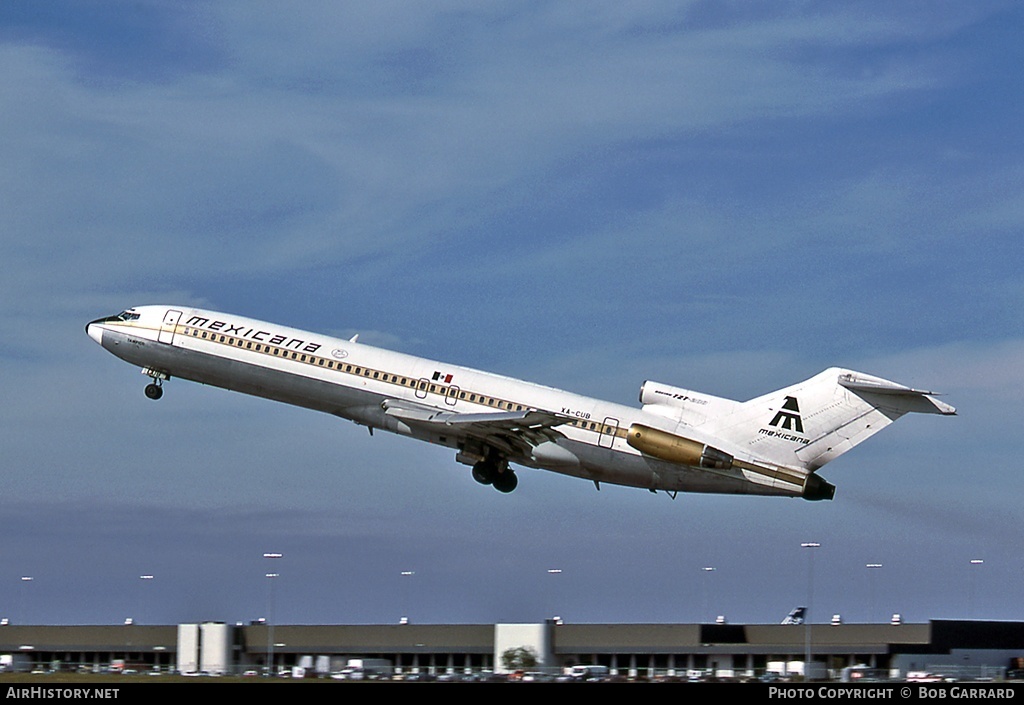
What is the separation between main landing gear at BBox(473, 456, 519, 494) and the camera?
5306cm

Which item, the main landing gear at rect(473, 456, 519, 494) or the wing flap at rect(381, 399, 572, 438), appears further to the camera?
the main landing gear at rect(473, 456, 519, 494)

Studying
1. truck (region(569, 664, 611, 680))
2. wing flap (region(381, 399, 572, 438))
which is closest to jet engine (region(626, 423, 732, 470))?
wing flap (region(381, 399, 572, 438))

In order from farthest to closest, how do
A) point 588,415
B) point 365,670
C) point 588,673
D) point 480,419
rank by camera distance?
point 365,670 → point 588,673 → point 588,415 → point 480,419

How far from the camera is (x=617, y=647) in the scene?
69438 mm

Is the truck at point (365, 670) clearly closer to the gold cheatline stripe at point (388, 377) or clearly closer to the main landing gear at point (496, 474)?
the main landing gear at point (496, 474)

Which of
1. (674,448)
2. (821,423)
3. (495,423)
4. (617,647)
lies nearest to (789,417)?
(821,423)

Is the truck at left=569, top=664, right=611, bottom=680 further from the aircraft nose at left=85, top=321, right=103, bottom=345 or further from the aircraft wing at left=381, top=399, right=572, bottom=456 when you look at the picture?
the aircraft nose at left=85, top=321, right=103, bottom=345

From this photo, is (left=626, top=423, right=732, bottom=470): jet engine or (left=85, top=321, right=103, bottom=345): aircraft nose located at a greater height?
(left=85, top=321, right=103, bottom=345): aircraft nose

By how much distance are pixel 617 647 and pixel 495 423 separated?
931 inches

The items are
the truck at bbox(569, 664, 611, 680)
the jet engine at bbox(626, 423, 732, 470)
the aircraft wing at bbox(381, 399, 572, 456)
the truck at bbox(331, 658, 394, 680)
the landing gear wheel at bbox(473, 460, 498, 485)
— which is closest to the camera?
Result: the aircraft wing at bbox(381, 399, 572, 456)

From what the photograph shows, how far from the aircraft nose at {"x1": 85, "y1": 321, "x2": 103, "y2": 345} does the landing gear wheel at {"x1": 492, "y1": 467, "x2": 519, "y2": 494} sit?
1718 cm

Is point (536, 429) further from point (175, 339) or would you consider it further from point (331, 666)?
point (331, 666)

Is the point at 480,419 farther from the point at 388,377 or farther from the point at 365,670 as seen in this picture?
the point at 365,670
